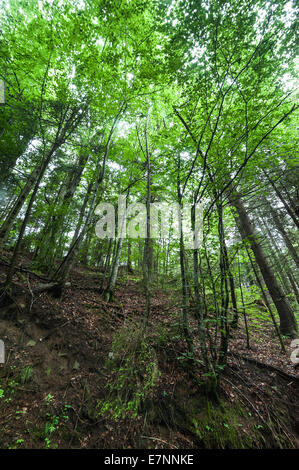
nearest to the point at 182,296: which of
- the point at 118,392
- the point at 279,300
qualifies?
the point at 118,392

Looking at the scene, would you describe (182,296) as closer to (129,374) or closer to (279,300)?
(129,374)

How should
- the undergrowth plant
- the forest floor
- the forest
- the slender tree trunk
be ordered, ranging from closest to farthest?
the forest floor, the forest, the undergrowth plant, the slender tree trunk

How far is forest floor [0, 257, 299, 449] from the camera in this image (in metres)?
2.79

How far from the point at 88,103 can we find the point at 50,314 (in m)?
6.85

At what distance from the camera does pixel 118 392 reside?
3.34 metres

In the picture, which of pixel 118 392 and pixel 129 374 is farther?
pixel 129 374

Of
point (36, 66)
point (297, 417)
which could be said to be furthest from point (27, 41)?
point (297, 417)

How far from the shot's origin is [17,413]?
2.71m

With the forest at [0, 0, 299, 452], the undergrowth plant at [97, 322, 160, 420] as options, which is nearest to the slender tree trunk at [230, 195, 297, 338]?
the forest at [0, 0, 299, 452]

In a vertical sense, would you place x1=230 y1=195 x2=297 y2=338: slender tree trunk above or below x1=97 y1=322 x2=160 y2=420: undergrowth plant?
above

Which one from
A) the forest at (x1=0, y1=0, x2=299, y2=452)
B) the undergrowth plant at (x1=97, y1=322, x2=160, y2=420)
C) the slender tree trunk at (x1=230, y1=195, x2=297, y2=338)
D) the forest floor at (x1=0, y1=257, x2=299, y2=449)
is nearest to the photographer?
the forest floor at (x1=0, y1=257, x2=299, y2=449)

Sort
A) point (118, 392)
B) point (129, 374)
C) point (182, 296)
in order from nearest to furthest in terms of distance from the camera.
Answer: point (118, 392) → point (129, 374) → point (182, 296)

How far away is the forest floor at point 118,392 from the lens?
2789 millimetres

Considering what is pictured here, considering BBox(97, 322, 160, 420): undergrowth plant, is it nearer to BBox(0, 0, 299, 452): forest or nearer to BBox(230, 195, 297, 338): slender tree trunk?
BBox(0, 0, 299, 452): forest
